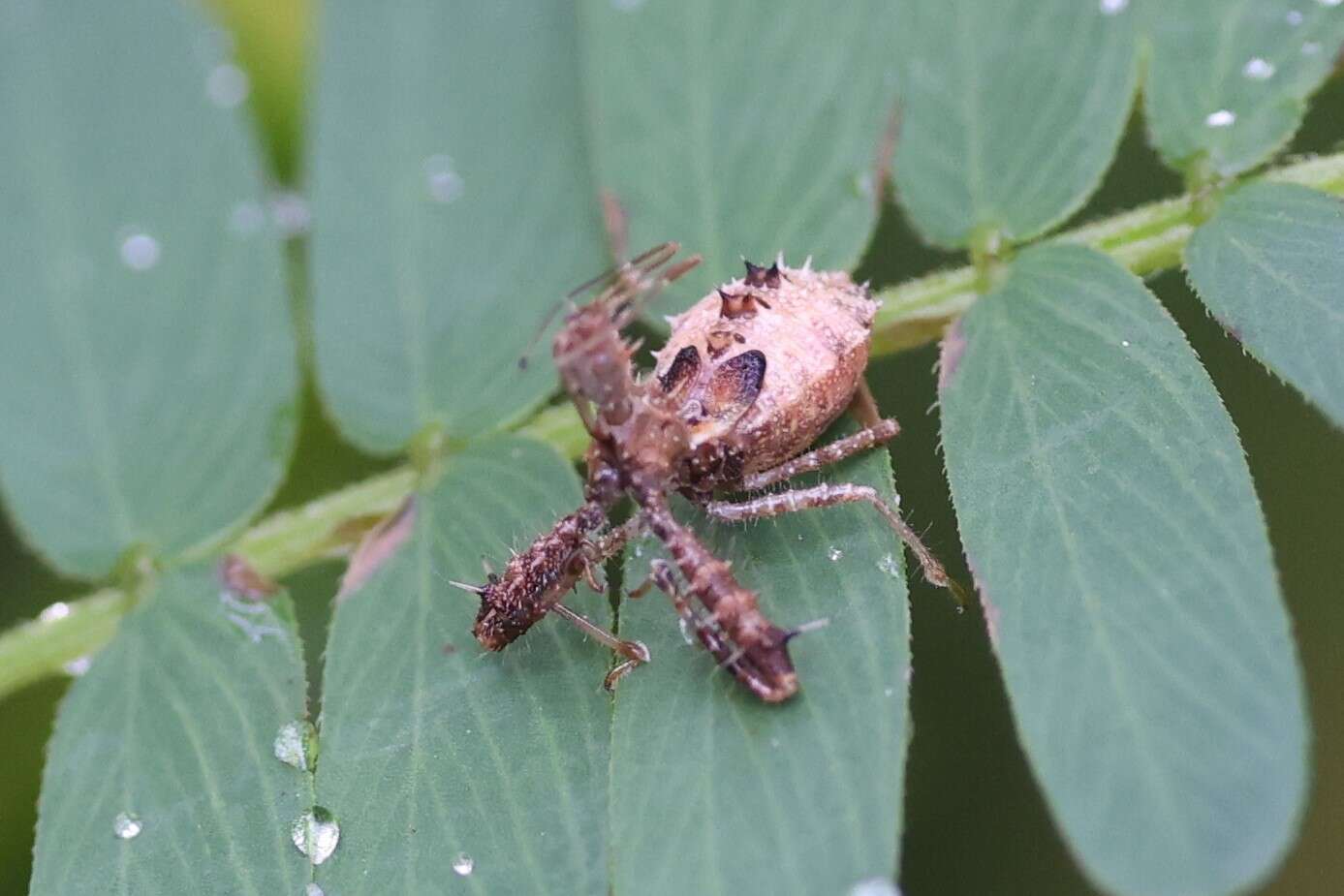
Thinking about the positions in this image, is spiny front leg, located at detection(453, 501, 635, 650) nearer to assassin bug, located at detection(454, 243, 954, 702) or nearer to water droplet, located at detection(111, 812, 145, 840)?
assassin bug, located at detection(454, 243, 954, 702)

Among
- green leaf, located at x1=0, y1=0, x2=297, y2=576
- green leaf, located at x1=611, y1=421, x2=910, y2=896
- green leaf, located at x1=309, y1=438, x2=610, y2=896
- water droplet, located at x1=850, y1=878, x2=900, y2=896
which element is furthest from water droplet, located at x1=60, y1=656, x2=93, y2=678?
water droplet, located at x1=850, y1=878, x2=900, y2=896

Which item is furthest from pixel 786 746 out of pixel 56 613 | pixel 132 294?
pixel 132 294

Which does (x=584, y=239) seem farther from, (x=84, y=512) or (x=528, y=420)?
(x=84, y=512)

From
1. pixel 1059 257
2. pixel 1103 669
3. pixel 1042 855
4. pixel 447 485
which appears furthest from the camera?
pixel 1042 855

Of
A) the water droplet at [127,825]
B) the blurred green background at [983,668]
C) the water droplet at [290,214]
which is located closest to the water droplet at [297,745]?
the blurred green background at [983,668]

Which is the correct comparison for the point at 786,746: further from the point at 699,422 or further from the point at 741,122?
the point at 741,122

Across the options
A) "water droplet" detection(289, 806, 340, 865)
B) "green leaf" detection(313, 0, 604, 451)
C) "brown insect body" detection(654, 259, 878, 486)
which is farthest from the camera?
"green leaf" detection(313, 0, 604, 451)

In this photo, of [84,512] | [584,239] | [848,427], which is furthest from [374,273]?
[848,427]
